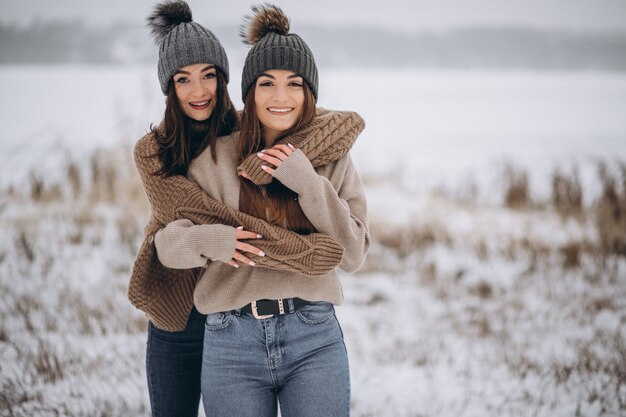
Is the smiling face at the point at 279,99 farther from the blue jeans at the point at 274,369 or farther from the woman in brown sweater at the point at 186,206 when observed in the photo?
the blue jeans at the point at 274,369

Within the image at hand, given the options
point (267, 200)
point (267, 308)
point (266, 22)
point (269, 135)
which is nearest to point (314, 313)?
point (267, 308)

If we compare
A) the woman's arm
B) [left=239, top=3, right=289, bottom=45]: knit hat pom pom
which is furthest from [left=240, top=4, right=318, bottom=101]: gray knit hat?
the woman's arm

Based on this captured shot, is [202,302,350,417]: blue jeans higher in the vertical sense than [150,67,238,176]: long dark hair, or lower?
lower

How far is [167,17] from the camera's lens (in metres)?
2.31

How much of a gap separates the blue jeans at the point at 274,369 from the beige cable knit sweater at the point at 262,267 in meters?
0.09

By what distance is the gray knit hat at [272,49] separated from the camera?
1.92 metres

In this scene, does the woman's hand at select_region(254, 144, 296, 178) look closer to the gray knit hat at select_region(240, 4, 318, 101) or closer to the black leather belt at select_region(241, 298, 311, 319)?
the gray knit hat at select_region(240, 4, 318, 101)

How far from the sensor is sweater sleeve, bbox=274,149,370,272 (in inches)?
68.9

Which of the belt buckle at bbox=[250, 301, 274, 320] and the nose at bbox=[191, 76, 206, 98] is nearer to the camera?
the belt buckle at bbox=[250, 301, 274, 320]

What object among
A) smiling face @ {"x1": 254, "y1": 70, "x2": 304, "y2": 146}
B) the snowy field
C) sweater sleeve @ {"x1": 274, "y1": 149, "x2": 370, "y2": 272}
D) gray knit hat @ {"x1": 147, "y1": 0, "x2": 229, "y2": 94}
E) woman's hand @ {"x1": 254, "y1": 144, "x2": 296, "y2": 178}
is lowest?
the snowy field

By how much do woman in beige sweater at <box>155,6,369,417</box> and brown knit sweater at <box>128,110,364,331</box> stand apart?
0.20 feet

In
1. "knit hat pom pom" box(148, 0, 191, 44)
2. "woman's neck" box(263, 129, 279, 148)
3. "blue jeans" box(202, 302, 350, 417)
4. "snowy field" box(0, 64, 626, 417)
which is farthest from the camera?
"snowy field" box(0, 64, 626, 417)

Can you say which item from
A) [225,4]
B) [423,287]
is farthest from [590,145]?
[225,4]

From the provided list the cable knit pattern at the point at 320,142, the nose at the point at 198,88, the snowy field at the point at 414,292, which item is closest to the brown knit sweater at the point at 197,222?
the cable knit pattern at the point at 320,142
